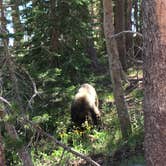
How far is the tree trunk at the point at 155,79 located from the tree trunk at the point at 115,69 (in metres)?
4.35

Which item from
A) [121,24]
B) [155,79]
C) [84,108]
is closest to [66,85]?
[84,108]

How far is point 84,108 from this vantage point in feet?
40.4

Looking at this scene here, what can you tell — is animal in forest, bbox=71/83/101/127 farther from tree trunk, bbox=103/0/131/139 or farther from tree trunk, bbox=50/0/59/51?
tree trunk, bbox=103/0/131/139

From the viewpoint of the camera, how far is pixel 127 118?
10523mm

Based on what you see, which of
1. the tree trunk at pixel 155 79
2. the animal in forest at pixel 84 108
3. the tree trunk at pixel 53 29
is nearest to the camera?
the tree trunk at pixel 155 79

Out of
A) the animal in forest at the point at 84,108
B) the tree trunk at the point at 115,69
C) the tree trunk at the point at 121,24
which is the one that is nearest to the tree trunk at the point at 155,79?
the tree trunk at the point at 115,69

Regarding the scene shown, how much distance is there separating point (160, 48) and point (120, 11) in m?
11.2

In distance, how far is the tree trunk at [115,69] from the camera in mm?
9805

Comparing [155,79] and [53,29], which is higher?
[155,79]

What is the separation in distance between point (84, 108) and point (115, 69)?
8.17 feet

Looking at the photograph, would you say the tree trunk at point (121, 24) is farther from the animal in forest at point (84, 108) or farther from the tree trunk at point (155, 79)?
the tree trunk at point (155, 79)

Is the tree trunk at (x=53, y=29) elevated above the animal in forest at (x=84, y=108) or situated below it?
above

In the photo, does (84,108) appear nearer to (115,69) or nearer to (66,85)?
(66,85)

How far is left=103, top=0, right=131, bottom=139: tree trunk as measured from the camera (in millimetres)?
9805
